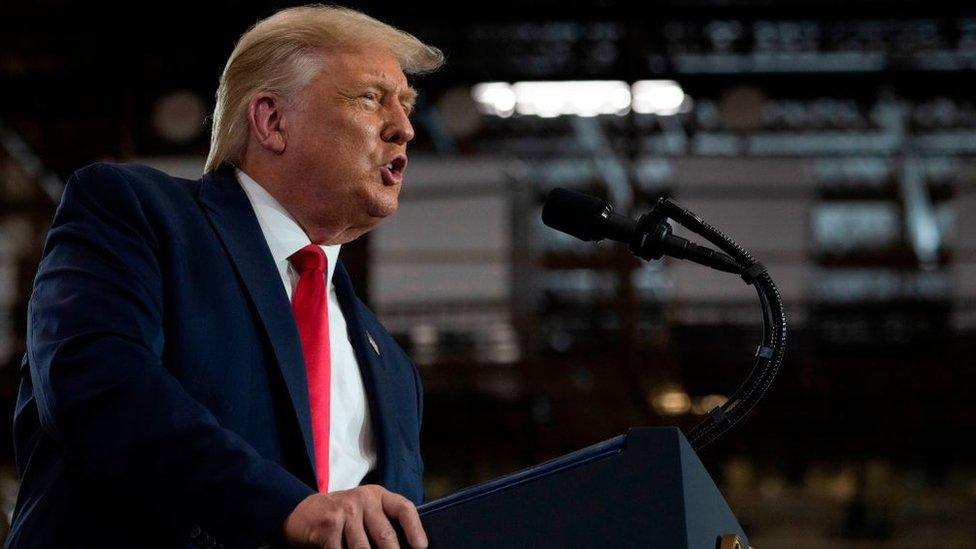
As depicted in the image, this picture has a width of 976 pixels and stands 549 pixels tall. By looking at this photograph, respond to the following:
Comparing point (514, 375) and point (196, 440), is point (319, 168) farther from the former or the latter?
point (514, 375)

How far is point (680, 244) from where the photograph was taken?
1.56 metres

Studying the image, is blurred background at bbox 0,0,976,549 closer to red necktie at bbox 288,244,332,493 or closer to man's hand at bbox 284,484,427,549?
red necktie at bbox 288,244,332,493

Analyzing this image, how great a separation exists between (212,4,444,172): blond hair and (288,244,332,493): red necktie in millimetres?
222

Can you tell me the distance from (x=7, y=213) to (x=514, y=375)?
615cm

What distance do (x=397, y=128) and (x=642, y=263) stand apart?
9.21m

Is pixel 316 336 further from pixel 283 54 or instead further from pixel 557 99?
pixel 557 99

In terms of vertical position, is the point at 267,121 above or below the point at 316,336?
above

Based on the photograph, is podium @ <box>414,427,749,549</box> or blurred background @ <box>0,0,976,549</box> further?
blurred background @ <box>0,0,976,549</box>

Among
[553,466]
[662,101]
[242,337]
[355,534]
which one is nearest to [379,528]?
[355,534]

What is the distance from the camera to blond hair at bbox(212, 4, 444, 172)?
5.82ft

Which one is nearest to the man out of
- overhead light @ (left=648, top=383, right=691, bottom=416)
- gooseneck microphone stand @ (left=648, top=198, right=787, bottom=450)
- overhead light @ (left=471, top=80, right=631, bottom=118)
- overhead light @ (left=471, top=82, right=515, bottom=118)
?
gooseneck microphone stand @ (left=648, top=198, right=787, bottom=450)

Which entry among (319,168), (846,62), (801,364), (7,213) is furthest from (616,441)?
(7,213)

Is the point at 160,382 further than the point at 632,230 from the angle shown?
Answer: No

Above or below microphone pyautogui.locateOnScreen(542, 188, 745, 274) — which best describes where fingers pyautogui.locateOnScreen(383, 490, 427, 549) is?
below
